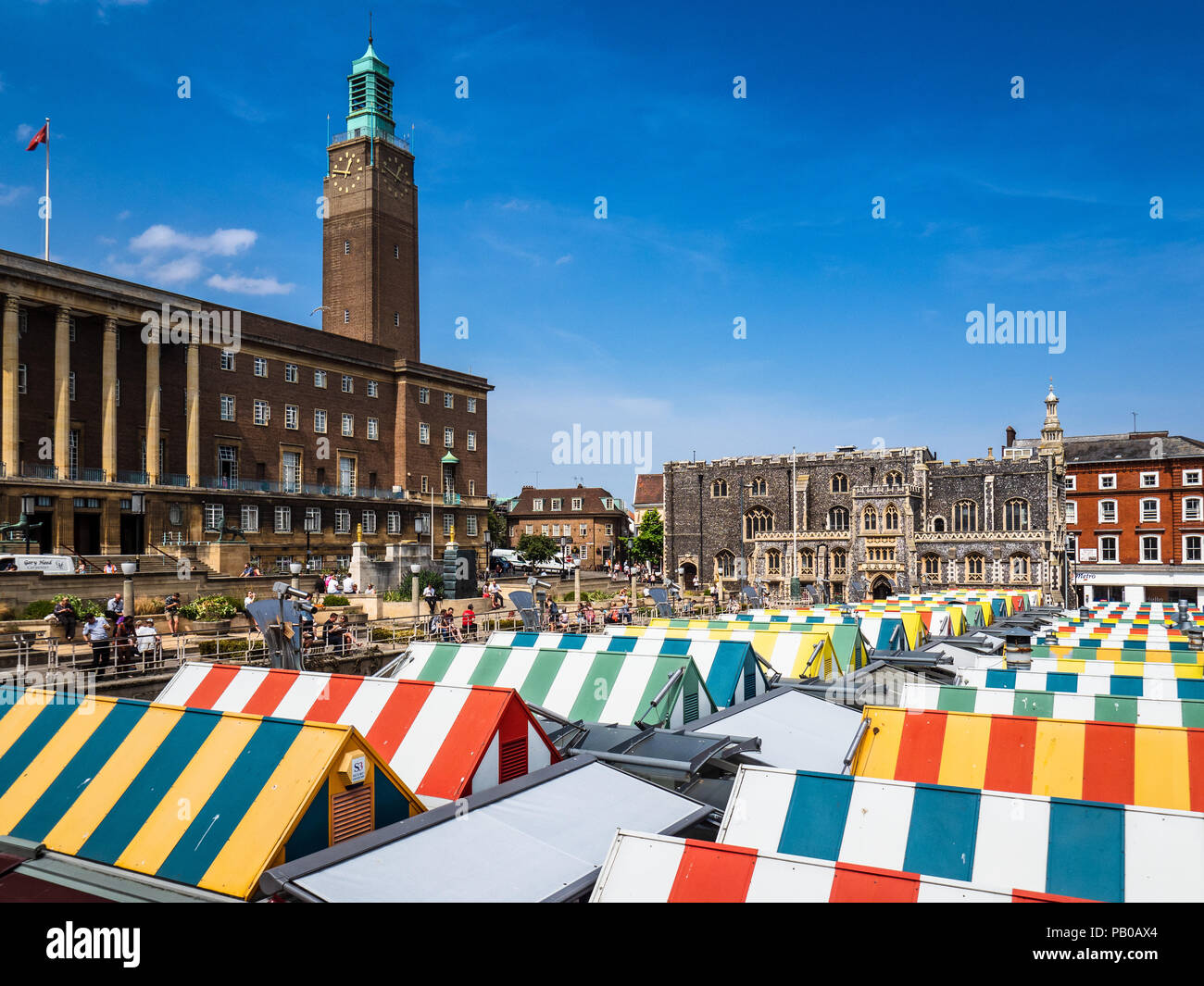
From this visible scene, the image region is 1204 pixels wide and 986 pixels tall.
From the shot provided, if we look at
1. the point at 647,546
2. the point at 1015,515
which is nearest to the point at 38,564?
the point at 1015,515

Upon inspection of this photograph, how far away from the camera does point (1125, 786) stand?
6586 millimetres

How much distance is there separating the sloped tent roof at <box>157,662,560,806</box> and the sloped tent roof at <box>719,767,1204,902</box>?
2.70 m

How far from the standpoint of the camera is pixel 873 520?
68750 millimetres

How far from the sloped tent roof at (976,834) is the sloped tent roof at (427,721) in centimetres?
270

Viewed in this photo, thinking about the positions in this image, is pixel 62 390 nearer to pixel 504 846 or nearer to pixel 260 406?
pixel 260 406

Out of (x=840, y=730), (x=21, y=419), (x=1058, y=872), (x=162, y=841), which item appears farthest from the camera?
(x=21, y=419)

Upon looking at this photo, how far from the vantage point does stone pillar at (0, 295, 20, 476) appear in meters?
39.2

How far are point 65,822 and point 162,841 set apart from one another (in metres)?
1.08

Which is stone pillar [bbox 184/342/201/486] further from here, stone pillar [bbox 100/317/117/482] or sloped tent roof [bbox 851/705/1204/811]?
sloped tent roof [bbox 851/705/1204/811]

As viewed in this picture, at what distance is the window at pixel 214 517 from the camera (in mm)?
48281

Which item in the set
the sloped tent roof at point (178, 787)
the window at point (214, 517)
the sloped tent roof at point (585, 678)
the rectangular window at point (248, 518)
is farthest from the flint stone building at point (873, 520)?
the sloped tent roof at point (178, 787)

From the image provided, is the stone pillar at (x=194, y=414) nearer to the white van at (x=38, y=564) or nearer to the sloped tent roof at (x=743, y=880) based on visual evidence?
the white van at (x=38, y=564)

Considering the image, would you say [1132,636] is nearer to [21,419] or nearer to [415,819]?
[415,819]
